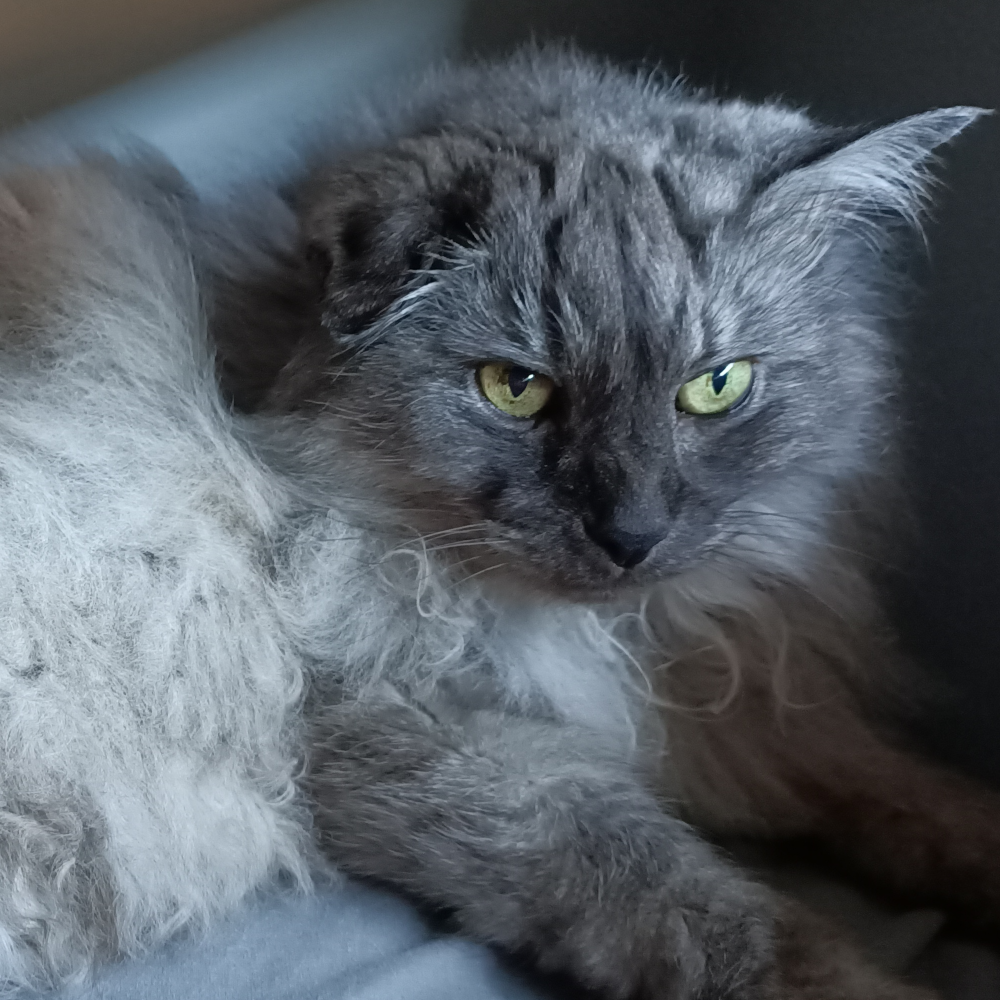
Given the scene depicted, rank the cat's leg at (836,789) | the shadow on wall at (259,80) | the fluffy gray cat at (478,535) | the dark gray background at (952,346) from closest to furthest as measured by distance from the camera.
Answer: the fluffy gray cat at (478,535)
the cat's leg at (836,789)
the dark gray background at (952,346)
the shadow on wall at (259,80)

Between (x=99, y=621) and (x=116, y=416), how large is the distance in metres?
0.27

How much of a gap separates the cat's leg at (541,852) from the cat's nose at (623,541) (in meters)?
0.27

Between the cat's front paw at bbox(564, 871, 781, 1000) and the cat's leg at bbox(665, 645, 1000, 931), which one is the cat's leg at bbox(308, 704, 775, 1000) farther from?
the cat's leg at bbox(665, 645, 1000, 931)

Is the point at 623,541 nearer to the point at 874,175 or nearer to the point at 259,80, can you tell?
the point at 874,175

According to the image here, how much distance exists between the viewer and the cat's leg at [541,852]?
1.07 metres

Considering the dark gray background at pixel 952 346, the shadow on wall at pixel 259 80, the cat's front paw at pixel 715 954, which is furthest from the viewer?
the shadow on wall at pixel 259 80

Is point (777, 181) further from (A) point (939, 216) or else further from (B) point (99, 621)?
(B) point (99, 621)

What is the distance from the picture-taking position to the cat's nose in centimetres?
115

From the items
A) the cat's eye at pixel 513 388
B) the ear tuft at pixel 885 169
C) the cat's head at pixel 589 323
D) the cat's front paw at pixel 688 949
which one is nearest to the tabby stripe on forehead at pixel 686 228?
the cat's head at pixel 589 323

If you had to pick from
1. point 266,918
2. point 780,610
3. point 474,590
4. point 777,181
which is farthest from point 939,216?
point 266,918

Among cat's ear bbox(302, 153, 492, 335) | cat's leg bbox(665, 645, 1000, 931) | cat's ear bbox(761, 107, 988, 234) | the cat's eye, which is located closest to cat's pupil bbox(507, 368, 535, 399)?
the cat's eye

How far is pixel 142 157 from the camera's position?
1554mm

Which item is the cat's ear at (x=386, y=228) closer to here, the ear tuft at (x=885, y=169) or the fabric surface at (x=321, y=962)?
the ear tuft at (x=885, y=169)

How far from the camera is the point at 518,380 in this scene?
4.00ft
